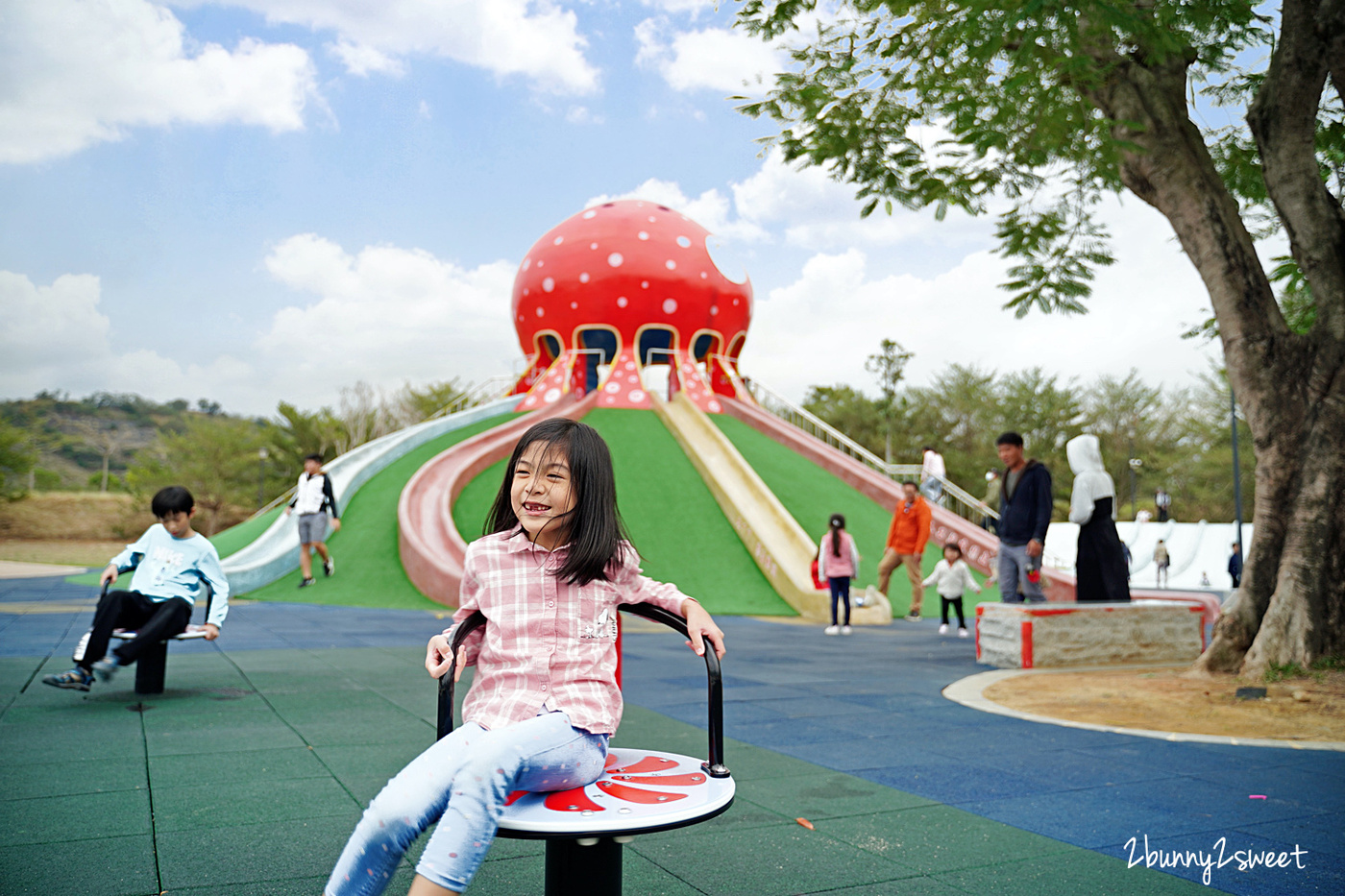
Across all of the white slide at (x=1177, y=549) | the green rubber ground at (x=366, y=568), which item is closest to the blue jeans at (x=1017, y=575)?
the green rubber ground at (x=366, y=568)

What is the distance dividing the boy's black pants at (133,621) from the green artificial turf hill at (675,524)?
7.55 metres

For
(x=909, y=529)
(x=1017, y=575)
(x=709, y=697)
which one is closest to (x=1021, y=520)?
(x=1017, y=575)

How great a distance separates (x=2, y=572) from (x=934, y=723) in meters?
20.2

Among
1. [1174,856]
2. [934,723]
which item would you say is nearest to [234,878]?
[1174,856]

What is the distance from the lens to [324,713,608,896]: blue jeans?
6.41 ft

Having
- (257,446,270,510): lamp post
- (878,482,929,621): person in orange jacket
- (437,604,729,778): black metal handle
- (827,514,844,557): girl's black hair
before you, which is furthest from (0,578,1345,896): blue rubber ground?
(257,446,270,510): lamp post

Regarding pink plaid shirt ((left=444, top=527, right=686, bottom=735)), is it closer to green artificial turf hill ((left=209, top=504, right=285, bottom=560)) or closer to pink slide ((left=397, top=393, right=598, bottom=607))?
pink slide ((left=397, top=393, right=598, bottom=607))

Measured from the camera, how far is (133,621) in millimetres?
5898

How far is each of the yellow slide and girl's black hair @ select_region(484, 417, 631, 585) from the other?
429 inches

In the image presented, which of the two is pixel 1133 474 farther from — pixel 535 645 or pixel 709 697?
pixel 535 645

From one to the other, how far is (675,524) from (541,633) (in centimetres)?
1458

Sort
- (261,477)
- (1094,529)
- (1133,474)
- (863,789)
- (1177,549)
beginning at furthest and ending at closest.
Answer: (1133,474), (261,477), (1177,549), (1094,529), (863,789)

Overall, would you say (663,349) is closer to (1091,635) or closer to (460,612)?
(1091,635)

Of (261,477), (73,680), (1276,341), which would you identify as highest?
(261,477)
